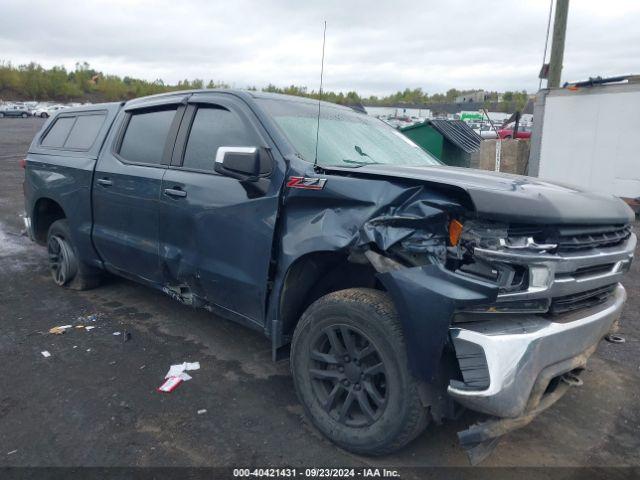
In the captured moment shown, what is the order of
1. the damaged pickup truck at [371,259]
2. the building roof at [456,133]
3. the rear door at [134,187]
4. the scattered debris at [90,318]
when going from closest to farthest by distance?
the damaged pickup truck at [371,259]
the rear door at [134,187]
the scattered debris at [90,318]
the building roof at [456,133]

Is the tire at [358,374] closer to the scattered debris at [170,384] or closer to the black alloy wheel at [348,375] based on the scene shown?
the black alloy wheel at [348,375]

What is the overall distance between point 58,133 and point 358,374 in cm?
451

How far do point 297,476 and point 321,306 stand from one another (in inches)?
34.1

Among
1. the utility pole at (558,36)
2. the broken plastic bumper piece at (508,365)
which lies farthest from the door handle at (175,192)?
the utility pole at (558,36)

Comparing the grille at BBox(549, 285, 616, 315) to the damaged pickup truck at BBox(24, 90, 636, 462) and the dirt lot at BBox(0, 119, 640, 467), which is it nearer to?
the damaged pickup truck at BBox(24, 90, 636, 462)

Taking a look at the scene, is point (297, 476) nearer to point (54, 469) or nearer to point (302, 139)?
point (54, 469)

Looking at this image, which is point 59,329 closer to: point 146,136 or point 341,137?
point 146,136

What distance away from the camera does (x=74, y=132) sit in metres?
5.35

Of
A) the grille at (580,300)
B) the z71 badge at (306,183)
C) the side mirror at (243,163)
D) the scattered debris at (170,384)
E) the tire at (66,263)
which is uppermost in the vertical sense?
the side mirror at (243,163)

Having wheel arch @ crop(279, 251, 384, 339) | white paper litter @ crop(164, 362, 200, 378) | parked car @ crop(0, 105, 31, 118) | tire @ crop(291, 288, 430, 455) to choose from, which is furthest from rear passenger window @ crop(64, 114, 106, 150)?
parked car @ crop(0, 105, 31, 118)

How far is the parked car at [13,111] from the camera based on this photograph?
A: 54.3 m

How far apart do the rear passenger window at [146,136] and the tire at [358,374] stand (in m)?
2.06

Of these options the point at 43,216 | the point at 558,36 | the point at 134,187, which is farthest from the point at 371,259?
the point at 558,36

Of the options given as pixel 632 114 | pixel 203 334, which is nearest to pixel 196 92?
pixel 203 334
